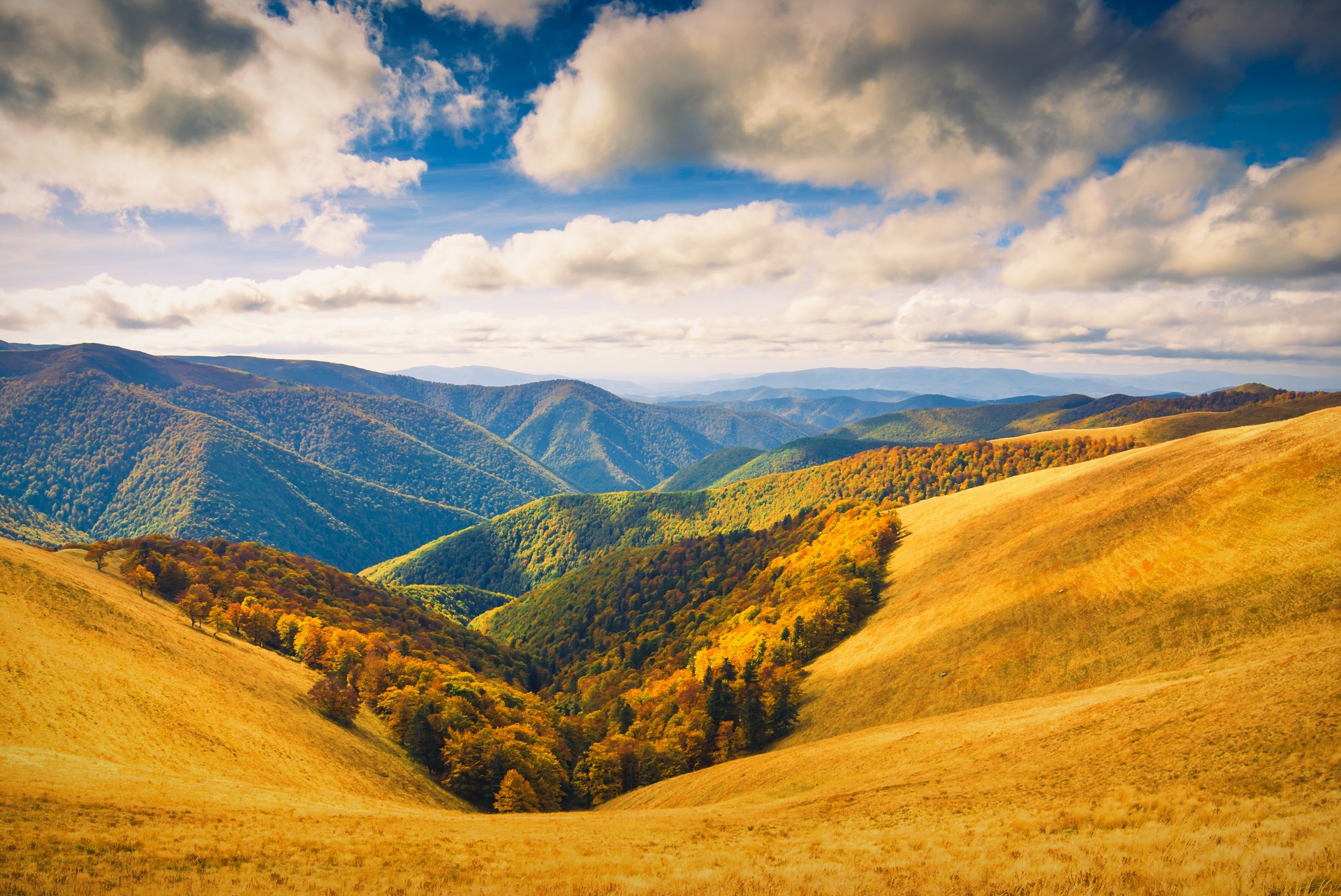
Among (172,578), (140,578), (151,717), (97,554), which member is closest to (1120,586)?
(151,717)

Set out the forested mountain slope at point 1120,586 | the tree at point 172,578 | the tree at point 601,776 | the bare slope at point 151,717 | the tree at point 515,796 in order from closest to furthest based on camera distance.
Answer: the bare slope at point 151,717 < the forested mountain slope at point 1120,586 < the tree at point 515,796 < the tree at point 601,776 < the tree at point 172,578

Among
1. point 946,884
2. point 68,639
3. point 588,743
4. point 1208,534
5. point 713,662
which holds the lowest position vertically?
point 588,743

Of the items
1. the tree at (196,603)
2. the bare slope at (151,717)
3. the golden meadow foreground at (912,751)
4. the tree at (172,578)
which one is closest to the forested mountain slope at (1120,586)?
the golden meadow foreground at (912,751)

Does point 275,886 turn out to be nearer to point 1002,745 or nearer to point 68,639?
point 1002,745

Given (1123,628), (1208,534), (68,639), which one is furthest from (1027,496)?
(68,639)

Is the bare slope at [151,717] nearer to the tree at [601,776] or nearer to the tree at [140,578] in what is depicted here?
the tree at [140,578]

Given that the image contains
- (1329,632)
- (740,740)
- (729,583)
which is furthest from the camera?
(729,583)
